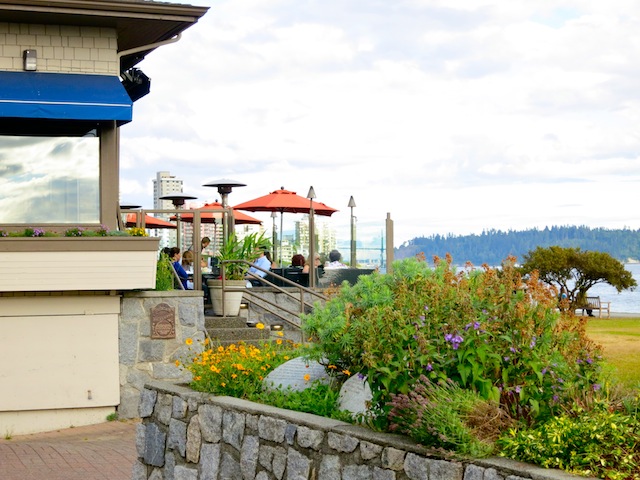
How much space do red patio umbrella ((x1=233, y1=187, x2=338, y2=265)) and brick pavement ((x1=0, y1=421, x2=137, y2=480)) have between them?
10.5 meters

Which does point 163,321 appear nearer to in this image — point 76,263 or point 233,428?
point 76,263

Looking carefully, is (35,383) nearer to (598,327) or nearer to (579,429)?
(579,429)

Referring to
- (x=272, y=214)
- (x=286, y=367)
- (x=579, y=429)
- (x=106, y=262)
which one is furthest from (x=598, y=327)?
(x=579, y=429)

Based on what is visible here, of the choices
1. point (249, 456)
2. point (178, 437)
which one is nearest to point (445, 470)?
point (249, 456)

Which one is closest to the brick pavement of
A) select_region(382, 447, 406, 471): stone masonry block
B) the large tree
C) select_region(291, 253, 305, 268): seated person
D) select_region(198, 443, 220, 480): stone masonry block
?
select_region(198, 443, 220, 480): stone masonry block

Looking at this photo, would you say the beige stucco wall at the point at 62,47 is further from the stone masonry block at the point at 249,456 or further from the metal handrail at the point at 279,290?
the stone masonry block at the point at 249,456

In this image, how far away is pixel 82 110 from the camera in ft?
46.1

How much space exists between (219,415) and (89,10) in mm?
7946

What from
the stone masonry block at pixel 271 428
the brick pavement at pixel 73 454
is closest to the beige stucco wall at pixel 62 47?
the brick pavement at pixel 73 454

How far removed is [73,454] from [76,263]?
114 inches

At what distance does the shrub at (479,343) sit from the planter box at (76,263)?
285 inches

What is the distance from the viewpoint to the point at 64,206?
1477 cm

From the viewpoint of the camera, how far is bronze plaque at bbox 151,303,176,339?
15.0 meters

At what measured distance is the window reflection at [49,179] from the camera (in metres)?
14.7
